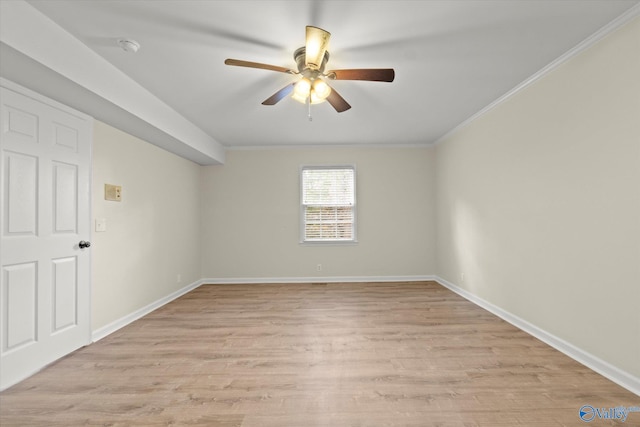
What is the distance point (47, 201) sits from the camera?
252 centimetres

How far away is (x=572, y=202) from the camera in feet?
8.22

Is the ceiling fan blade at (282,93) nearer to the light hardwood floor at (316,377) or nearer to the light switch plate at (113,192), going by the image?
the light switch plate at (113,192)

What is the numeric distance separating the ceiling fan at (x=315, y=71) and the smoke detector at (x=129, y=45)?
782 millimetres

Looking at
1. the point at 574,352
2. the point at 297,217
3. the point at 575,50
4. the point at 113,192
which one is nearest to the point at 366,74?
the point at 575,50

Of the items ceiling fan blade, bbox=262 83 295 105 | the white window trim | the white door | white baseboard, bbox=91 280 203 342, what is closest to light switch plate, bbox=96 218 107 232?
the white door

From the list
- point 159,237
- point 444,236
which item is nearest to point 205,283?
point 159,237

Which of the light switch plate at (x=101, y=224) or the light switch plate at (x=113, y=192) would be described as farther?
the light switch plate at (x=113, y=192)

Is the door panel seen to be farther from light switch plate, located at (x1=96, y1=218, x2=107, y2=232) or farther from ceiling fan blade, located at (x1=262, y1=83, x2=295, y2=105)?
ceiling fan blade, located at (x1=262, y1=83, x2=295, y2=105)

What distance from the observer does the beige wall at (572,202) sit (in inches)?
81.6

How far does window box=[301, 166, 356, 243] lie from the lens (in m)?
5.58

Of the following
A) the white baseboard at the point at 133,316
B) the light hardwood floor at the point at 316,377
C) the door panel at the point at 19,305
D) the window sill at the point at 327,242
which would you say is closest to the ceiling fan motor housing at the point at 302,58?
the light hardwood floor at the point at 316,377

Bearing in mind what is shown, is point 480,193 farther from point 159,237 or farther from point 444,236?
point 159,237

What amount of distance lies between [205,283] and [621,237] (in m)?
5.54

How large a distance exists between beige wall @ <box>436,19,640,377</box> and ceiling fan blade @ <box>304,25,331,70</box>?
2053 mm
